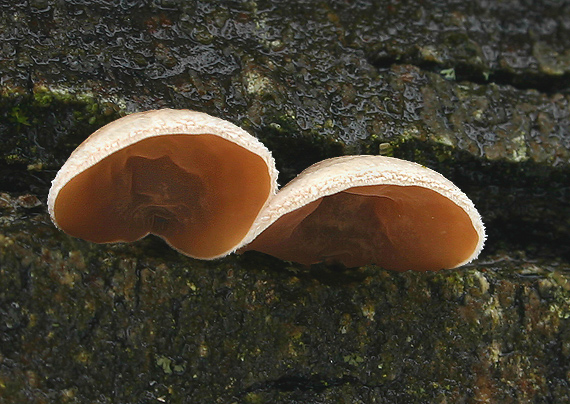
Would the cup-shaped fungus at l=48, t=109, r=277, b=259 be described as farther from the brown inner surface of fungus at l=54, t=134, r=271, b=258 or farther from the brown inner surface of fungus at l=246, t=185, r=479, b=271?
the brown inner surface of fungus at l=246, t=185, r=479, b=271

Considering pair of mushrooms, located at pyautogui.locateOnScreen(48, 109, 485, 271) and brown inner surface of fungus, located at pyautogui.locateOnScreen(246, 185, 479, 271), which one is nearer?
pair of mushrooms, located at pyautogui.locateOnScreen(48, 109, 485, 271)

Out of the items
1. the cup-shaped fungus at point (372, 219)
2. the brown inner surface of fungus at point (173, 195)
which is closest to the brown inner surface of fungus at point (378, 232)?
the cup-shaped fungus at point (372, 219)

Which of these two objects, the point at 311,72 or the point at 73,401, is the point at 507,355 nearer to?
the point at 311,72

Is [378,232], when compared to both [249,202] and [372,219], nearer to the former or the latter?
[372,219]

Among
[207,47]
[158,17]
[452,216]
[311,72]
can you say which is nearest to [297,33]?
[311,72]

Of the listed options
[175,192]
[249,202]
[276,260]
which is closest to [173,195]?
[175,192]

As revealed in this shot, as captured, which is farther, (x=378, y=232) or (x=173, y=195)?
(x=378, y=232)

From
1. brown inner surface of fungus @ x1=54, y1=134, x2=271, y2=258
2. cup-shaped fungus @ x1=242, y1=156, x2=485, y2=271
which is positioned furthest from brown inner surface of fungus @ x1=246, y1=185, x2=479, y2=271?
brown inner surface of fungus @ x1=54, y1=134, x2=271, y2=258
